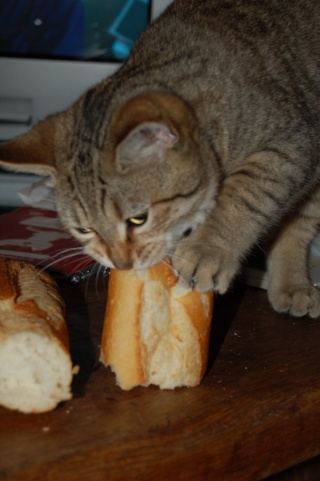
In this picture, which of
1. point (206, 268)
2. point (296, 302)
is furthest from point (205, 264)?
point (296, 302)

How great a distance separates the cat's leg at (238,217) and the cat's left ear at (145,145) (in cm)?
15

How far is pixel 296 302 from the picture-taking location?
130 centimetres

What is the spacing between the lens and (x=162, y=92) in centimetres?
106

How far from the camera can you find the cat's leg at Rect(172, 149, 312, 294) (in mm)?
1103

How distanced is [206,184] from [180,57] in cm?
23

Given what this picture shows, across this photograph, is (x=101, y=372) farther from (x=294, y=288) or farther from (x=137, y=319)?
(x=294, y=288)

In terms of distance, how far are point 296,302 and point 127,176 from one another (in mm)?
439

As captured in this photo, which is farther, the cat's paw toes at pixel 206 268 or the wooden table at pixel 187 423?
the cat's paw toes at pixel 206 268

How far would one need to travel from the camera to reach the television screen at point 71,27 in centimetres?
188

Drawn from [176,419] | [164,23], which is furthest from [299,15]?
[176,419]

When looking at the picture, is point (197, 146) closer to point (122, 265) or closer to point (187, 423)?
point (122, 265)

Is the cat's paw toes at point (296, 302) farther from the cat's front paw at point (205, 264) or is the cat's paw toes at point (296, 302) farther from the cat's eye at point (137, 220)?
the cat's eye at point (137, 220)

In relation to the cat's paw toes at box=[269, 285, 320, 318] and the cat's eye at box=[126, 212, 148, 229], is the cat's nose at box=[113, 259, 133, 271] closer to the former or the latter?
the cat's eye at box=[126, 212, 148, 229]

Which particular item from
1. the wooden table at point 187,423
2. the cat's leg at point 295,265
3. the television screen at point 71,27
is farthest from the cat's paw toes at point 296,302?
the television screen at point 71,27
